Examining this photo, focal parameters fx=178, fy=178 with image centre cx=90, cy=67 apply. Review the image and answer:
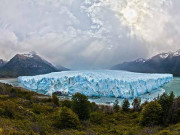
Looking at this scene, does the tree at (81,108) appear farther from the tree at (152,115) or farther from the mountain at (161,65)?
the mountain at (161,65)

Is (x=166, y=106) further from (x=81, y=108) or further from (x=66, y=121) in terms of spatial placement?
(x=66, y=121)

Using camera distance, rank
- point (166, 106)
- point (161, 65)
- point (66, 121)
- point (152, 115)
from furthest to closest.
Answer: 1. point (161, 65)
2. point (166, 106)
3. point (152, 115)
4. point (66, 121)

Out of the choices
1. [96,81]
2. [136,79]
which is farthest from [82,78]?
[136,79]

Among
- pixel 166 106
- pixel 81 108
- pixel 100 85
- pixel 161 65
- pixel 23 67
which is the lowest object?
pixel 81 108

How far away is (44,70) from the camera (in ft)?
518

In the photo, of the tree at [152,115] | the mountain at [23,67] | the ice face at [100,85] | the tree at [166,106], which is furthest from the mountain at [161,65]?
the tree at [152,115]

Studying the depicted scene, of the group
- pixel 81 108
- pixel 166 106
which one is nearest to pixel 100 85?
pixel 81 108

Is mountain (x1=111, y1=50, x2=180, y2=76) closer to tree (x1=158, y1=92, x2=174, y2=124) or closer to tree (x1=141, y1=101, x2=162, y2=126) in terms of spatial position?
tree (x1=158, y1=92, x2=174, y2=124)

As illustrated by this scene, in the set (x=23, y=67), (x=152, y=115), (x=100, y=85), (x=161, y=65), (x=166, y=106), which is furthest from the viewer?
(x=161, y=65)

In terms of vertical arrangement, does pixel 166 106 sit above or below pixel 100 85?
below

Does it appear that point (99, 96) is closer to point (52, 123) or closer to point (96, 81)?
point (96, 81)

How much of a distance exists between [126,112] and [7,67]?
14240cm

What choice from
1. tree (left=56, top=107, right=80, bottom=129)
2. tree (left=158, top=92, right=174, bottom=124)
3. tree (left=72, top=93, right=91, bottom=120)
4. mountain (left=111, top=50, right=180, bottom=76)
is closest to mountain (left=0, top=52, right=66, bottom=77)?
mountain (left=111, top=50, right=180, bottom=76)

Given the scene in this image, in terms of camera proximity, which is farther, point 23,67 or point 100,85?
point 23,67
